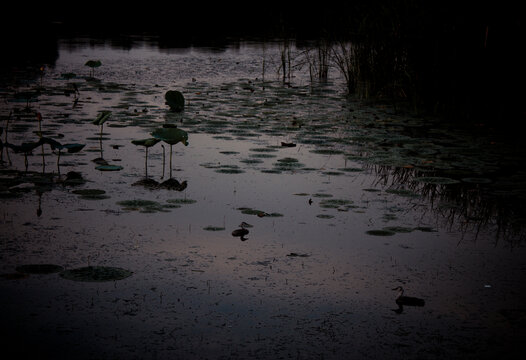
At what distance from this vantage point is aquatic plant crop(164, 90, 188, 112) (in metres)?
6.44

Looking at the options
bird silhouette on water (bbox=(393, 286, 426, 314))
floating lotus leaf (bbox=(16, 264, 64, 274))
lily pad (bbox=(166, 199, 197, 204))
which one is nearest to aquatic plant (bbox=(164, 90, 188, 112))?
lily pad (bbox=(166, 199, 197, 204))

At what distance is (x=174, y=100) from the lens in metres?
6.50

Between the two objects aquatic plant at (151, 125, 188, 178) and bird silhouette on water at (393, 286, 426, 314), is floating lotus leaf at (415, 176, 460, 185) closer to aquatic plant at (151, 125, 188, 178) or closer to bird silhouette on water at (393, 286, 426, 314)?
aquatic plant at (151, 125, 188, 178)

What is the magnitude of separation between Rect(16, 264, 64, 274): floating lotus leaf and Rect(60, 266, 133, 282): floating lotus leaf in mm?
52

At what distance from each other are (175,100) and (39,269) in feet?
12.7

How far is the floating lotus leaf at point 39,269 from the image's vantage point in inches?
110

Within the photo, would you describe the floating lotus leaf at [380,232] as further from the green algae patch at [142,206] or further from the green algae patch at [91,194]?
the green algae patch at [91,194]

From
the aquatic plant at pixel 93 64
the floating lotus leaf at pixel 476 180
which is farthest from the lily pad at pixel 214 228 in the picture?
the aquatic plant at pixel 93 64

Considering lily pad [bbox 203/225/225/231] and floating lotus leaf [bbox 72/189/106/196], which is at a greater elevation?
floating lotus leaf [bbox 72/189/106/196]

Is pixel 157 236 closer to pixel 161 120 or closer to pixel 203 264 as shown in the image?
pixel 203 264

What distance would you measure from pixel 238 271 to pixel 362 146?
2.85m

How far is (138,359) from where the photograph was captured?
213 centimetres

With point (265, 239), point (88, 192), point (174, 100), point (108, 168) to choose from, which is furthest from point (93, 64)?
point (265, 239)

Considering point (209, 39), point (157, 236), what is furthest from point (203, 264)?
point (209, 39)
